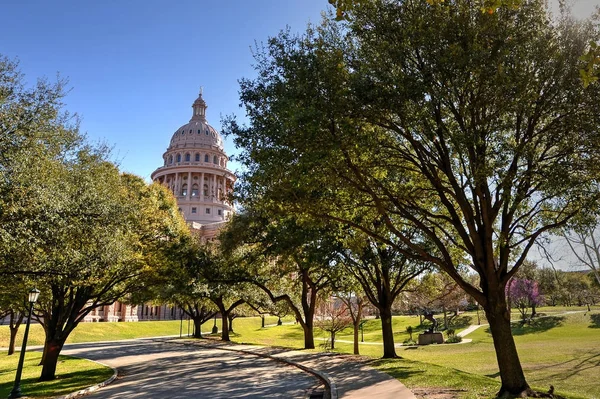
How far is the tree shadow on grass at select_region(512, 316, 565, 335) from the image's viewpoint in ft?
142

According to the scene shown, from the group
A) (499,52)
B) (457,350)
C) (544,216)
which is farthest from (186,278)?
(499,52)

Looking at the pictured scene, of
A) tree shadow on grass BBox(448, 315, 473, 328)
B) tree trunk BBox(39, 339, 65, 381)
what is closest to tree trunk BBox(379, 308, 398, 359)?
tree trunk BBox(39, 339, 65, 381)

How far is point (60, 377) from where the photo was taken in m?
19.0

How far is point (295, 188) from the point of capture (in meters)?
13.1

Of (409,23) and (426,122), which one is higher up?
(409,23)

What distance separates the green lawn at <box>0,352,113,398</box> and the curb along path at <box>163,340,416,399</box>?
942 cm

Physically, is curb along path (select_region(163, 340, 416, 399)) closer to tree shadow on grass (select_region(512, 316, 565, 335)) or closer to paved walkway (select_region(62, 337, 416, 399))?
paved walkway (select_region(62, 337, 416, 399))

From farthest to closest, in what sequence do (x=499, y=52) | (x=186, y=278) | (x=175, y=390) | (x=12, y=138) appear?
(x=186, y=278) < (x=175, y=390) < (x=12, y=138) < (x=499, y=52)

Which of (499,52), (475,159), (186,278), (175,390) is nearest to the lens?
(499,52)

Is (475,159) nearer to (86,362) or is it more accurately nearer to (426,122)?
(426,122)

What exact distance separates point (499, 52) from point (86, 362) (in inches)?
1032

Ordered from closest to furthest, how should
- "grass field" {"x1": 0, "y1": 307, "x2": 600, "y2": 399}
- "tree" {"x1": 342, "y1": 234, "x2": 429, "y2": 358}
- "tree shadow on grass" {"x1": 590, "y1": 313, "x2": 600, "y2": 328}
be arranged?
"grass field" {"x1": 0, "y1": 307, "x2": 600, "y2": 399}
"tree" {"x1": 342, "y1": 234, "x2": 429, "y2": 358}
"tree shadow on grass" {"x1": 590, "y1": 313, "x2": 600, "y2": 328}

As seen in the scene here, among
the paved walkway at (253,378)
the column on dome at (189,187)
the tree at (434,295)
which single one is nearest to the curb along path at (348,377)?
the paved walkway at (253,378)

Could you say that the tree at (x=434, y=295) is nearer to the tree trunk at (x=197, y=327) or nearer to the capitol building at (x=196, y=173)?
the tree trunk at (x=197, y=327)
